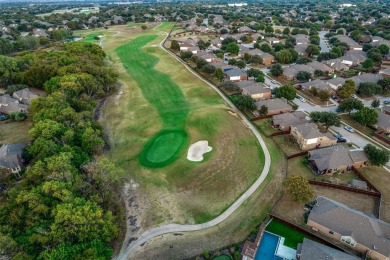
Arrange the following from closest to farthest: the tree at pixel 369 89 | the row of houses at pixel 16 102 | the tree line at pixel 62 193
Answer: the tree line at pixel 62 193 → the row of houses at pixel 16 102 → the tree at pixel 369 89

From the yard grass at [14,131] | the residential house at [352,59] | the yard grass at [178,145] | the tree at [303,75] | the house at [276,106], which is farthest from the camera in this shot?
the residential house at [352,59]

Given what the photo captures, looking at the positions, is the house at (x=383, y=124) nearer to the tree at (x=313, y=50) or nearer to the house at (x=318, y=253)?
the house at (x=318, y=253)

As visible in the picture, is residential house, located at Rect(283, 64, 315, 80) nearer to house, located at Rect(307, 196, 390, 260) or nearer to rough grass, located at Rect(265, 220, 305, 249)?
house, located at Rect(307, 196, 390, 260)

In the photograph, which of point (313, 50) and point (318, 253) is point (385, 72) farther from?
point (318, 253)

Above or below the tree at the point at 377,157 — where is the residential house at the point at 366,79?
below

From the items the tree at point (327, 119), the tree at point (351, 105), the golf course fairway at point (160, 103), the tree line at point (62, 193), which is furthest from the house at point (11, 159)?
the tree at point (351, 105)

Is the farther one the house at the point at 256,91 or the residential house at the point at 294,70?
the residential house at the point at 294,70

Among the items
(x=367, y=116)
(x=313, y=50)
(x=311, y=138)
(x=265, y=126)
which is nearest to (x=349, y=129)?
(x=367, y=116)
